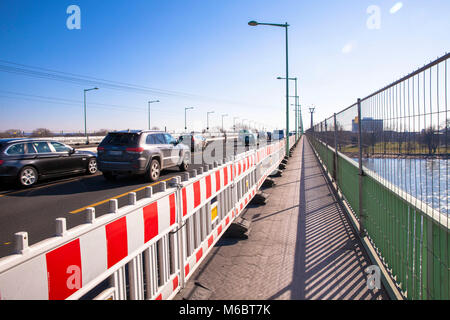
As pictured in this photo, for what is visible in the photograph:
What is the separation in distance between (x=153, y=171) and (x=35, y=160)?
381 cm

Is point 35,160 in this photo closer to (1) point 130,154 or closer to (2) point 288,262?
(1) point 130,154

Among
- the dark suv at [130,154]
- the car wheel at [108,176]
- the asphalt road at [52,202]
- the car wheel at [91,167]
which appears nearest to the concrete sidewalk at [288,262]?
the asphalt road at [52,202]

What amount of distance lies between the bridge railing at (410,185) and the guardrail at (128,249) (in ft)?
7.70

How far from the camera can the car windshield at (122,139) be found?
1048 cm

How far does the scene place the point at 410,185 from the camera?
2.95m

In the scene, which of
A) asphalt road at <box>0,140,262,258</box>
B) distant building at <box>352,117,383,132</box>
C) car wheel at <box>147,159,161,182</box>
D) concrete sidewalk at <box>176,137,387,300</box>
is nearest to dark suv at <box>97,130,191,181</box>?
car wheel at <box>147,159,161,182</box>

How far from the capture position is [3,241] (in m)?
5.01

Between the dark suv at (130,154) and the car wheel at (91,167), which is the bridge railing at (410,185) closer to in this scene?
the dark suv at (130,154)

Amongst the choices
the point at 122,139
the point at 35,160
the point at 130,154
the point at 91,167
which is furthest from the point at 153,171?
the point at 35,160

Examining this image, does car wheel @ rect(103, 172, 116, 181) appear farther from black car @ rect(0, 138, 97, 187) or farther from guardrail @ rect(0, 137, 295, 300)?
guardrail @ rect(0, 137, 295, 300)

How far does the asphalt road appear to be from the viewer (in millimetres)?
5613

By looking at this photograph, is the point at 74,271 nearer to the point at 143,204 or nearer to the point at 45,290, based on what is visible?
the point at 45,290

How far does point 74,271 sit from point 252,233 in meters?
4.14

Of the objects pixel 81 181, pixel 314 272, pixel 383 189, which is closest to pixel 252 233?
pixel 314 272
